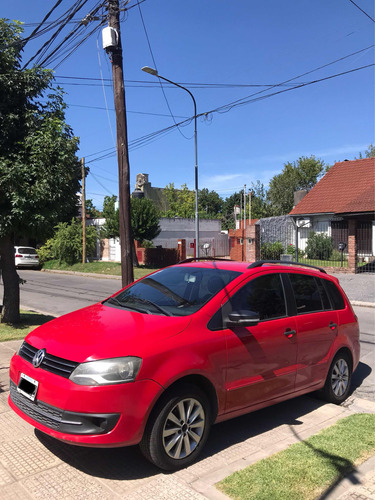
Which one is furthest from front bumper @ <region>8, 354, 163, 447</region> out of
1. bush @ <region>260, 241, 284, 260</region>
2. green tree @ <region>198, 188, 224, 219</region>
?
green tree @ <region>198, 188, 224, 219</region>

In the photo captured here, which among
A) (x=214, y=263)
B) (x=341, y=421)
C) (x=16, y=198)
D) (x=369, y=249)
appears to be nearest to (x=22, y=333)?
(x=16, y=198)

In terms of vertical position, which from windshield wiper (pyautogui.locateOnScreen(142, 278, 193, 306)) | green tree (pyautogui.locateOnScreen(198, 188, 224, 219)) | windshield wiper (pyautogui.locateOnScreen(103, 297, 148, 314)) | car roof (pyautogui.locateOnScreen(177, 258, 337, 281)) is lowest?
windshield wiper (pyautogui.locateOnScreen(103, 297, 148, 314))

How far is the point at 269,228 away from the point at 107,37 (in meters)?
26.3

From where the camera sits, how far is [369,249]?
25.0 meters

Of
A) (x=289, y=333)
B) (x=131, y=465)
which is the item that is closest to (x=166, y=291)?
(x=289, y=333)

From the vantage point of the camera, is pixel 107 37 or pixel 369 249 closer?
pixel 107 37

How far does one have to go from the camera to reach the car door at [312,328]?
4410 millimetres

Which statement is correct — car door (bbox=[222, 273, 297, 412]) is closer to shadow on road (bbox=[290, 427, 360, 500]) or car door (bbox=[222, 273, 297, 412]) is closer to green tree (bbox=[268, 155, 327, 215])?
shadow on road (bbox=[290, 427, 360, 500])

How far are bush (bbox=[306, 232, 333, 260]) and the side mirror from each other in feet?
69.8

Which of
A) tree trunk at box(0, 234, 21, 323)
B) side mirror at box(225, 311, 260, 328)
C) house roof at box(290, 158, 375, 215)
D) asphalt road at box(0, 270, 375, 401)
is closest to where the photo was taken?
side mirror at box(225, 311, 260, 328)

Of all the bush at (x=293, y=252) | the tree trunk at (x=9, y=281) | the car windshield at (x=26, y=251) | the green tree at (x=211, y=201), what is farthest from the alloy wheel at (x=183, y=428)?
the green tree at (x=211, y=201)

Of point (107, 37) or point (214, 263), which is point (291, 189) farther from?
point (214, 263)

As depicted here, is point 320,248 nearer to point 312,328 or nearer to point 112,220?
point 112,220

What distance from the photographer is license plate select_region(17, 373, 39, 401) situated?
3.34 meters
